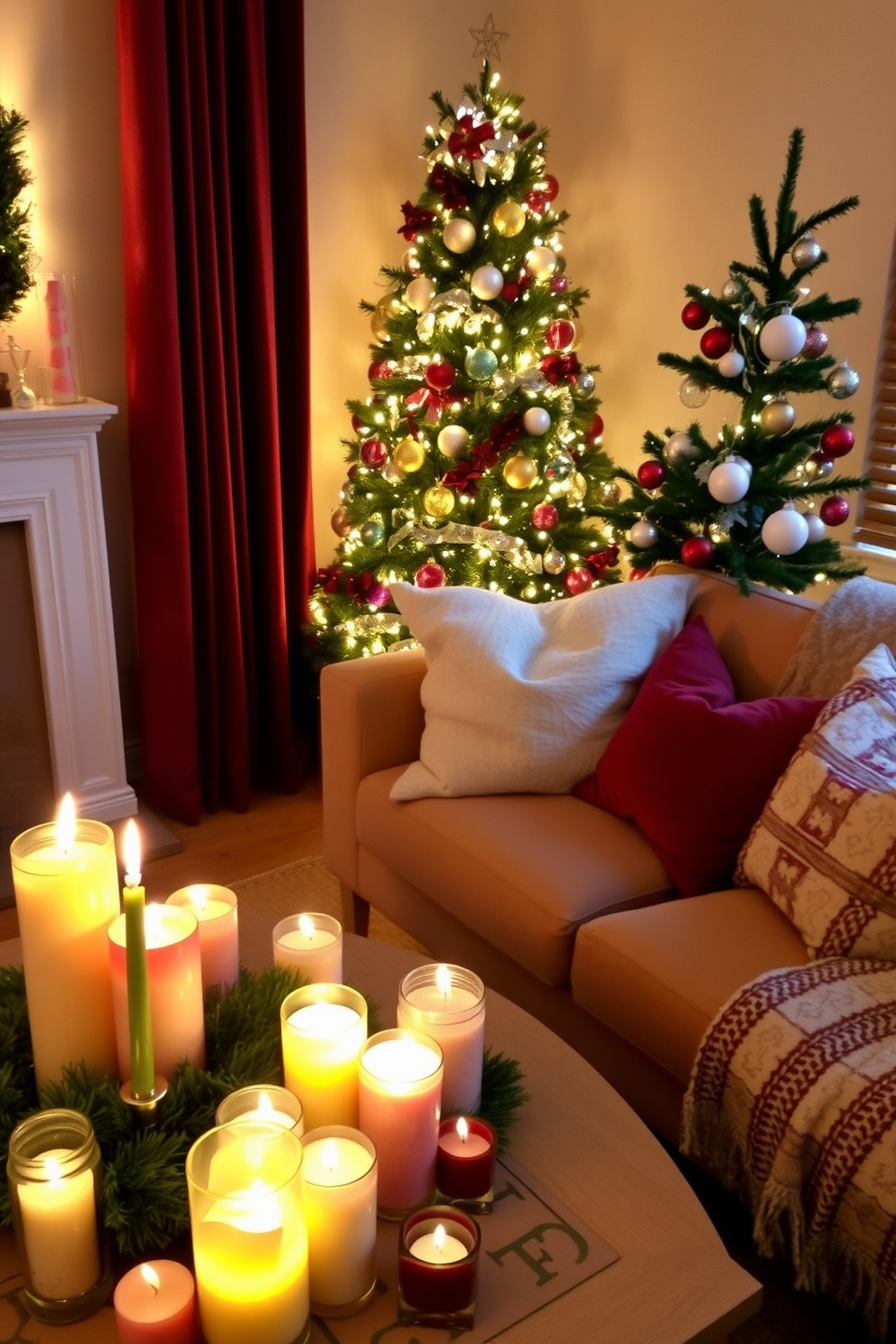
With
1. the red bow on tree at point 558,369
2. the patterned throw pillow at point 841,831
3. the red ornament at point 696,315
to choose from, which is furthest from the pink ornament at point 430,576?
the patterned throw pillow at point 841,831

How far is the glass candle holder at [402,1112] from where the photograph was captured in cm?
106

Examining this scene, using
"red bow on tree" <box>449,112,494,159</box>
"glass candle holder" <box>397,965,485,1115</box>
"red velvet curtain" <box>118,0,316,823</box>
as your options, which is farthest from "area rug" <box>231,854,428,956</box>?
"red bow on tree" <box>449,112,494,159</box>

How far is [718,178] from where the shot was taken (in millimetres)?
3043

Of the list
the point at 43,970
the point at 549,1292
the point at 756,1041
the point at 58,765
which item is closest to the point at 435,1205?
the point at 549,1292

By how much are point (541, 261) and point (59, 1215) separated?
8.17ft

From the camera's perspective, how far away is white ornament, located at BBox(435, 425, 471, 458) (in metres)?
2.86

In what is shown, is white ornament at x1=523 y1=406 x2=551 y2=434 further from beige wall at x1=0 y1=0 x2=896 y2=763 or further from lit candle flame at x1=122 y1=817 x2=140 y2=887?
lit candle flame at x1=122 y1=817 x2=140 y2=887

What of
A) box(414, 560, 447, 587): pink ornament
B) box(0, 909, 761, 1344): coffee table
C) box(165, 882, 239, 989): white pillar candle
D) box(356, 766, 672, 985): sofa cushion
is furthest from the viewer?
box(414, 560, 447, 587): pink ornament

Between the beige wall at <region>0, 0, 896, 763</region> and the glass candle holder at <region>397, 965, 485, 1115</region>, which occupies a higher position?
the beige wall at <region>0, 0, 896, 763</region>

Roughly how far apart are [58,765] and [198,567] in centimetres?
62

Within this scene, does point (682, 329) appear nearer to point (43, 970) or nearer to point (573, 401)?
point (573, 401)

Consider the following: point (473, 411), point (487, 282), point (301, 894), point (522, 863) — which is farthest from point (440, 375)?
point (522, 863)

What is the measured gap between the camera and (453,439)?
286 cm

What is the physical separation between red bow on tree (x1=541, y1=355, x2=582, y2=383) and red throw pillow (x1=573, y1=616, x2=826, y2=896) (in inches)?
49.0
